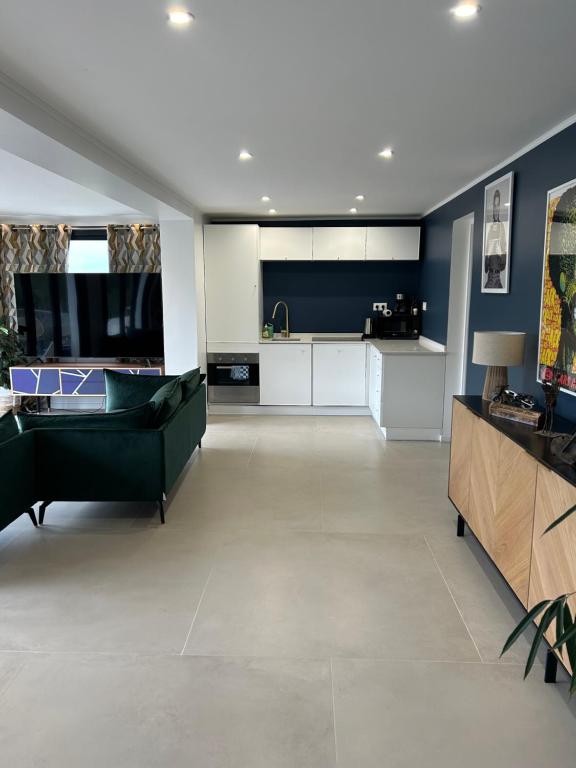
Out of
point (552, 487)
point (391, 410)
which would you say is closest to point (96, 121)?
point (552, 487)

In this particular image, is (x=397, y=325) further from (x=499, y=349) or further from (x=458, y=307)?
(x=499, y=349)

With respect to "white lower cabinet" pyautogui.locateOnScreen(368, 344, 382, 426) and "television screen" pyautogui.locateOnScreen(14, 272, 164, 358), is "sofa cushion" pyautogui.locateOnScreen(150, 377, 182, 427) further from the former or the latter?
"television screen" pyautogui.locateOnScreen(14, 272, 164, 358)

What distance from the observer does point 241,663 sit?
7.65ft

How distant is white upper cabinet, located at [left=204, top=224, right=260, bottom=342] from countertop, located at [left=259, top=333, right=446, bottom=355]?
352mm

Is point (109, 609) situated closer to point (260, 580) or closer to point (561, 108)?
point (260, 580)

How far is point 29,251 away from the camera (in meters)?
7.36

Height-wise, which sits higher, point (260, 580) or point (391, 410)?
point (391, 410)

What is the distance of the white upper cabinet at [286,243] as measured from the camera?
22.5 feet

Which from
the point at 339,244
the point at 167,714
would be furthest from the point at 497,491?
the point at 339,244

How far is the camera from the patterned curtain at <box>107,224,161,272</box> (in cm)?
723

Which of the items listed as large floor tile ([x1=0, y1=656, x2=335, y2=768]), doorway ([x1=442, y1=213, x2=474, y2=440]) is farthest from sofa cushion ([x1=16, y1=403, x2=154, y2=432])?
doorway ([x1=442, y1=213, x2=474, y2=440])

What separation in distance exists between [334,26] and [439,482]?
353 centimetres

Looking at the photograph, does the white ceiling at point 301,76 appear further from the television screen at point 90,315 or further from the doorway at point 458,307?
the television screen at point 90,315

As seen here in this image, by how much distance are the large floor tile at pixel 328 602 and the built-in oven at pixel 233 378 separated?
3513mm
